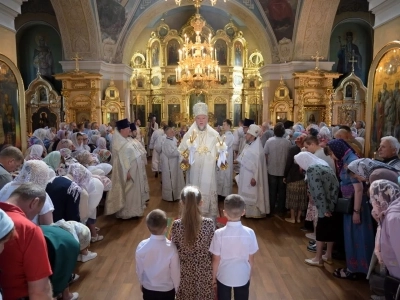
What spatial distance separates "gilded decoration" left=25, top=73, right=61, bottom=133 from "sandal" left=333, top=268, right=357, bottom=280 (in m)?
14.9

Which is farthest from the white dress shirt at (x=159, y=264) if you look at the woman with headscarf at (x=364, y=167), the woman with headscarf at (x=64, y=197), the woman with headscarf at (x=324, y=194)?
the woman with headscarf at (x=324, y=194)

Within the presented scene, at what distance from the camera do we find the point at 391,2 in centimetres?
654

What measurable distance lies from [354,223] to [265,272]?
4.28ft

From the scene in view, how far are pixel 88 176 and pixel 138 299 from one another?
163 centimetres

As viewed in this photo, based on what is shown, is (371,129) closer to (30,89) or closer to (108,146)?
(108,146)

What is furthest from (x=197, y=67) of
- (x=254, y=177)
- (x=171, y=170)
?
(x=254, y=177)

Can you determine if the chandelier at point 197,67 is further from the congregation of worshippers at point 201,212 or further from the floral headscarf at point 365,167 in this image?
the floral headscarf at point 365,167

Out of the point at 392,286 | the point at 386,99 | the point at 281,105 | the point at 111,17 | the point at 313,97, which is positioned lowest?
the point at 392,286

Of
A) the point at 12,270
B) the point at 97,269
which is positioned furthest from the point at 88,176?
the point at 12,270

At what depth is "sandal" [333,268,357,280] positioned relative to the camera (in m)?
4.43

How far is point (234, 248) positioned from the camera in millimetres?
3004

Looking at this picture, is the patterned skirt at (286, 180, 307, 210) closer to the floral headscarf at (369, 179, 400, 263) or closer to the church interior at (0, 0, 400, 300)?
the church interior at (0, 0, 400, 300)

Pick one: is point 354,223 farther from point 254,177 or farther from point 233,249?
point 254,177

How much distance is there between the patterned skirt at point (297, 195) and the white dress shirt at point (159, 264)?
13.2 ft
